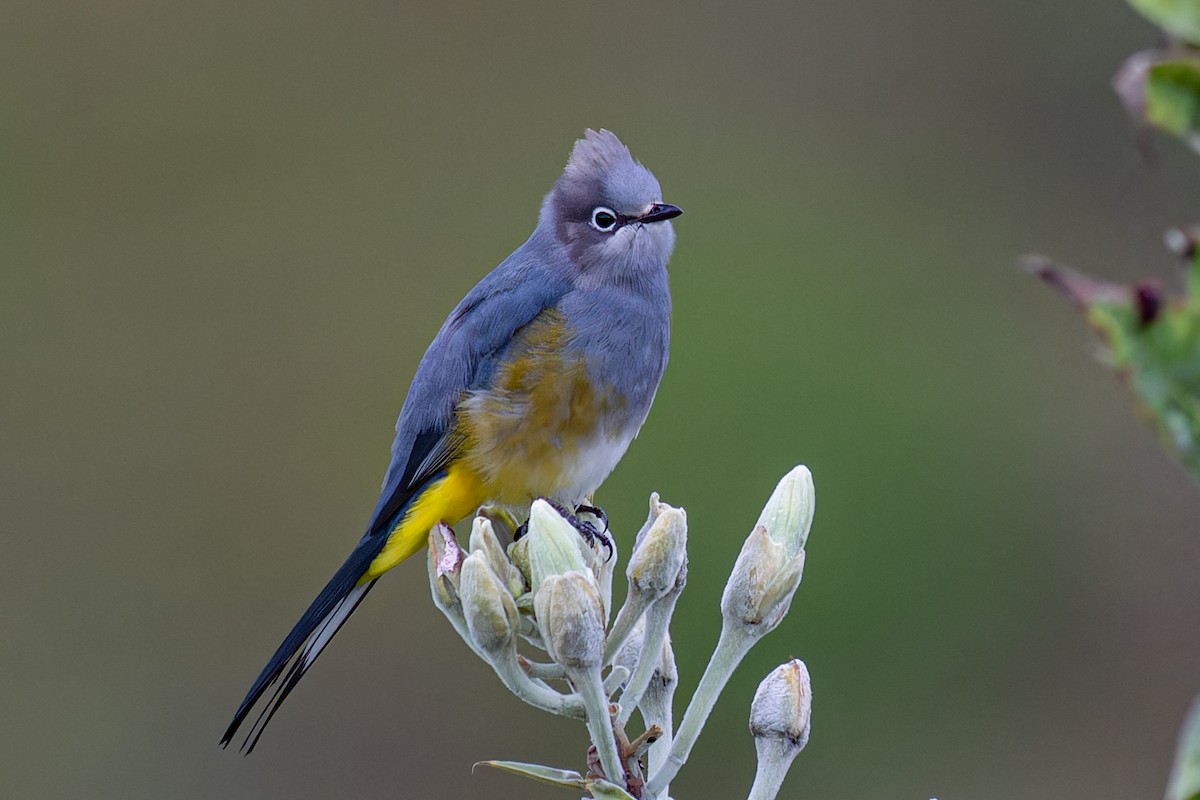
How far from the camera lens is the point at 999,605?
5.30 m

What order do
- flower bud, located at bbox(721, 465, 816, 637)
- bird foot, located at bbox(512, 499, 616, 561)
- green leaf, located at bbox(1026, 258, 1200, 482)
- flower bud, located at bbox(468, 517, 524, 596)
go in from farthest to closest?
bird foot, located at bbox(512, 499, 616, 561) → flower bud, located at bbox(468, 517, 524, 596) → flower bud, located at bbox(721, 465, 816, 637) → green leaf, located at bbox(1026, 258, 1200, 482)

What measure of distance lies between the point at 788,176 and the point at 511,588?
16.9ft

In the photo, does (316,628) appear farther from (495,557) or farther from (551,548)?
(551,548)

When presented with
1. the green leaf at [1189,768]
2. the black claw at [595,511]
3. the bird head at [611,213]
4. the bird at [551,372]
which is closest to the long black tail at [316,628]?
the bird at [551,372]

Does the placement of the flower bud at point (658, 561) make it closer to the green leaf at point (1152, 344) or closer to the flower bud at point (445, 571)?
the flower bud at point (445, 571)

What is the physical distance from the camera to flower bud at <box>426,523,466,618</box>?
6.04 feet

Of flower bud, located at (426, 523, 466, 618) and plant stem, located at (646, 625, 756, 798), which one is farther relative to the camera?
flower bud, located at (426, 523, 466, 618)

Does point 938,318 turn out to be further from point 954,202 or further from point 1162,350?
point 1162,350

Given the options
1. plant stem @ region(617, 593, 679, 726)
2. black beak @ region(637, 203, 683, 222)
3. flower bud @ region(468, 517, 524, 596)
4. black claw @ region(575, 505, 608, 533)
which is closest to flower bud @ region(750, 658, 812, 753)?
plant stem @ region(617, 593, 679, 726)

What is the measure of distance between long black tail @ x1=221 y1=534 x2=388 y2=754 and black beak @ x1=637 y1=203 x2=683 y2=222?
886 millimetres

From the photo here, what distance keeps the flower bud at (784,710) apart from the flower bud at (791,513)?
0.52 ft

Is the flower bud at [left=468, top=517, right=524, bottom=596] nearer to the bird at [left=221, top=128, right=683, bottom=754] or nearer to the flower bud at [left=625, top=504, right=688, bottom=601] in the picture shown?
the flower bud at [left=625, top=504, right=688, bottom=601]

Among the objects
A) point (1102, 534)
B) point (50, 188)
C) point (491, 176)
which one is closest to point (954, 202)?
point (1102, 534)

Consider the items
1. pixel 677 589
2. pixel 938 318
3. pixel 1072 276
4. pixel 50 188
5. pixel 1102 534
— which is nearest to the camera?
pixel 1072 276
